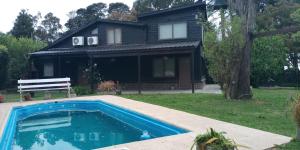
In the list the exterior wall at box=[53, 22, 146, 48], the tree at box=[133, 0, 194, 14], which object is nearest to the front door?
the exterior wall at box=[53, 22, 146, 48]

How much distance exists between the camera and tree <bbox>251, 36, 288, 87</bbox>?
23.8 metres

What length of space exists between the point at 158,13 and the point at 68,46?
774cm

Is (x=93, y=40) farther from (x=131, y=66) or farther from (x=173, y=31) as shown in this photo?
(x=173, y=31)

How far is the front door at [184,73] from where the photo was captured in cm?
2341

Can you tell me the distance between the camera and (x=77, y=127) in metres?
11.5

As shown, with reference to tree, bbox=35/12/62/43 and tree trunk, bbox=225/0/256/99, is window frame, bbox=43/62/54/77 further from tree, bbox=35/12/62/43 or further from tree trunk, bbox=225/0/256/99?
tree, bbox=35/12/62/43

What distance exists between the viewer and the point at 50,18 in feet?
195

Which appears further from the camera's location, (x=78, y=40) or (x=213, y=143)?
(x=78, y=40)

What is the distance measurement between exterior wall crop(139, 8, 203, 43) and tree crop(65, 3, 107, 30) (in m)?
33.0

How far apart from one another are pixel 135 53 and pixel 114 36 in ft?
14.7

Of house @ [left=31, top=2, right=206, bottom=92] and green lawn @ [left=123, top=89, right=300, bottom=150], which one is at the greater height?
house @ [left=31, top=2, right=206, bottom=92]

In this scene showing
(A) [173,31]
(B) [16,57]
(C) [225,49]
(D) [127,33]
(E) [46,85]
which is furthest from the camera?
(B) [16,57]

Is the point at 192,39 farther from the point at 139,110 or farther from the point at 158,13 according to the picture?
the point at 139,110

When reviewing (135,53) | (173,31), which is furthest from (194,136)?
(173,31)
